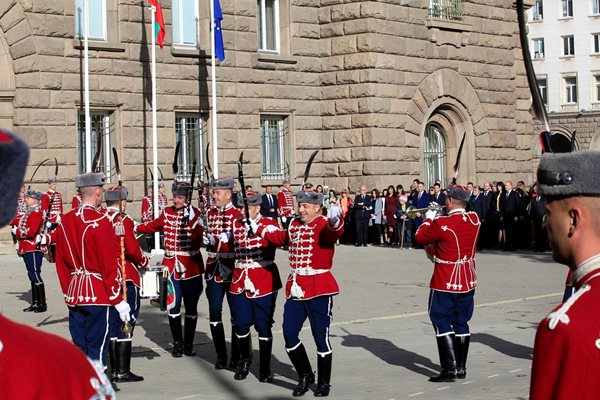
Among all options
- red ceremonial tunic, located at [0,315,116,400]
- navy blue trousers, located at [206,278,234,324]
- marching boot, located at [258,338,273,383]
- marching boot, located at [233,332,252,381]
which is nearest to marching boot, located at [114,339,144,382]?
marching boot, located at [233,332,252,381]

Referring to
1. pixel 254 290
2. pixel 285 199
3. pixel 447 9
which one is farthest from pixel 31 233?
pixel 447 9

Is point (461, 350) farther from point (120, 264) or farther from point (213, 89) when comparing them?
point (213, 89)

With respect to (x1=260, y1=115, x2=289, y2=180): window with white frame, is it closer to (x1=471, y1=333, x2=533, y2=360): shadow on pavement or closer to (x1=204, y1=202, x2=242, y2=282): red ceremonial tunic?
(x1=471, y1=333, x2=533, y2=360): shadow on pavement

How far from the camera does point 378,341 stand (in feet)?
48.8

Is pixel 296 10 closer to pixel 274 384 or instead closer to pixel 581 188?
pixel 274 384

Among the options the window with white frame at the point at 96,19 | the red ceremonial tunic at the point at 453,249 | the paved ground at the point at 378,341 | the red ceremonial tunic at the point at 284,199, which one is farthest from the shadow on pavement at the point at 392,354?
the window with white frame at the point at 96,19

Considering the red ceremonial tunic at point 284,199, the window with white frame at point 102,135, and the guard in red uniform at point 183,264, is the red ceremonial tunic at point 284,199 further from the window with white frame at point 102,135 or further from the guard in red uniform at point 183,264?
the guard in red uniform at point 183,264

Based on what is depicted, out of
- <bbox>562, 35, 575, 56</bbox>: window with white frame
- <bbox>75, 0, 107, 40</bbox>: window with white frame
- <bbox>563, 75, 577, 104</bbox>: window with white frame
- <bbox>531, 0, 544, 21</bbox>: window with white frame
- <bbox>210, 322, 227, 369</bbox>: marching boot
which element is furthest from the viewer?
<bbox>531, 0, 544, 21</bbox>: window with white frame

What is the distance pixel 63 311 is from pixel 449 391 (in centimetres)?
818

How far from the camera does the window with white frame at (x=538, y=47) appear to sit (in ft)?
249

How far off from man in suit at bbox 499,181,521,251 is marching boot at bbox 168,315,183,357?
60.3 ft

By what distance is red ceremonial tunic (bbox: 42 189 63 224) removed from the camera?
23.3m

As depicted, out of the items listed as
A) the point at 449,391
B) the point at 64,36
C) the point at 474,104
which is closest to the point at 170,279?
the point at 449,391

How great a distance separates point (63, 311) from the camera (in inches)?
721
